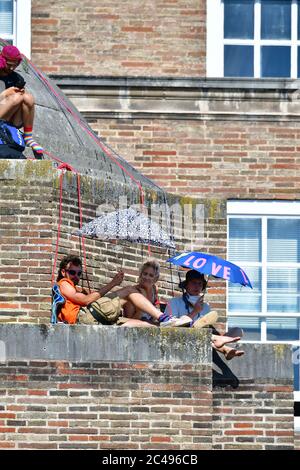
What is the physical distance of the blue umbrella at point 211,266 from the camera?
2594 cm

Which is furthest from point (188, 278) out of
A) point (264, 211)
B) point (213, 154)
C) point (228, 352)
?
point (213, 154)

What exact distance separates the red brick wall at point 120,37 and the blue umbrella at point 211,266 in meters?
6.96

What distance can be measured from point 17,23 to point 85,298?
8333 mm

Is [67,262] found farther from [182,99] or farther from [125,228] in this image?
[182,99]

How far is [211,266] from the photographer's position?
26.0 m

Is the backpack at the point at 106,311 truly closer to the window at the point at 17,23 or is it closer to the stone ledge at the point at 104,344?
the stone ledge at the point at 104,344

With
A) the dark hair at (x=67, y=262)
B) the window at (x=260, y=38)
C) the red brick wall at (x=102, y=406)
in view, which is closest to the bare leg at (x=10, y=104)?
the dark hair at (x=67, y=262)

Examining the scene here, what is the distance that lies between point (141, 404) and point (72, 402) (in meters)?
0.81

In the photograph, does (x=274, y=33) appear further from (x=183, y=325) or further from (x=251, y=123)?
(x=183, y=325)

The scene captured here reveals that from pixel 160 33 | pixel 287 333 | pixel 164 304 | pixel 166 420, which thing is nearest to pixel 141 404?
pixel 166 420

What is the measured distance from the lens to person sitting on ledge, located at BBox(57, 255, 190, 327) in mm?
25422

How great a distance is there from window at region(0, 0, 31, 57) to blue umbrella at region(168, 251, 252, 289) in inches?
292

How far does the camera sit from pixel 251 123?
32281 millimetres
